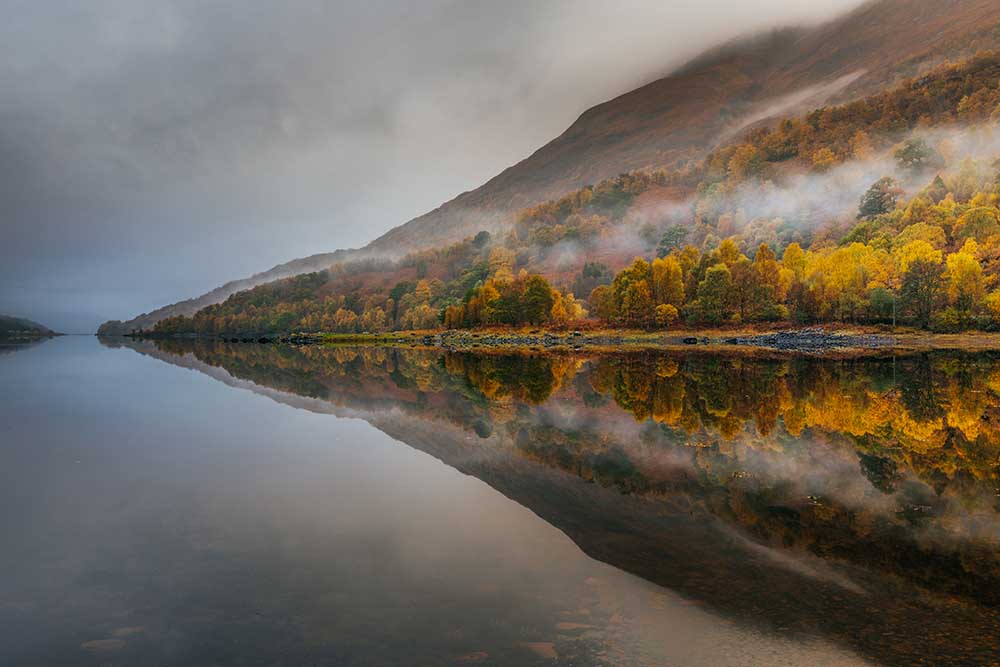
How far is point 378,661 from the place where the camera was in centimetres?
616

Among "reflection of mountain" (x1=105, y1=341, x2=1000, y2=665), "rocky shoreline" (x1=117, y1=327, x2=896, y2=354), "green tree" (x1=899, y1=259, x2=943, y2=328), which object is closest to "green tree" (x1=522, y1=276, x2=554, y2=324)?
"rocky shoreline" (x1=117, y1=327, x2=896, y2=354)

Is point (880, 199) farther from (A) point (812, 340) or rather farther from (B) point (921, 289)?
(A) point (812, 340)

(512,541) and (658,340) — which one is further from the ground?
(512,541)

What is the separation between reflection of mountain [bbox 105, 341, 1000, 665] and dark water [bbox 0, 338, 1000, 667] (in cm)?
6

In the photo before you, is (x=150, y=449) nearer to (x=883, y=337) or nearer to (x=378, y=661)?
(x=378, y=661)

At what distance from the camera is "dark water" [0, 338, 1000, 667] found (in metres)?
6.65

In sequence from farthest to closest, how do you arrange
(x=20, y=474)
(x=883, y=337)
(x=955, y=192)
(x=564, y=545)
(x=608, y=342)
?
(x=955, y=192) → (x=608, y=342) → (x=883, y=337) → (x=20, y=474) → (x=564, y=545)

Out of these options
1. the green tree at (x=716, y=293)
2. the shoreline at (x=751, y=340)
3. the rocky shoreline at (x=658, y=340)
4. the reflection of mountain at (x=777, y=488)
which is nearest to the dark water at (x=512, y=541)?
the reflection of mountain at (x=777, y=488)

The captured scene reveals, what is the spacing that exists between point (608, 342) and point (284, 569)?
98.0m

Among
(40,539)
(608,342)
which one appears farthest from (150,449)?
(608,342)

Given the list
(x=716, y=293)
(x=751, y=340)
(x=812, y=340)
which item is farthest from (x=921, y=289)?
(x=716, y=293)

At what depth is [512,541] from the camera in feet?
32.8

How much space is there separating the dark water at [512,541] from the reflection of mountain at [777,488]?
0.19ft

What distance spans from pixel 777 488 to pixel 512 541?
21.2ft
